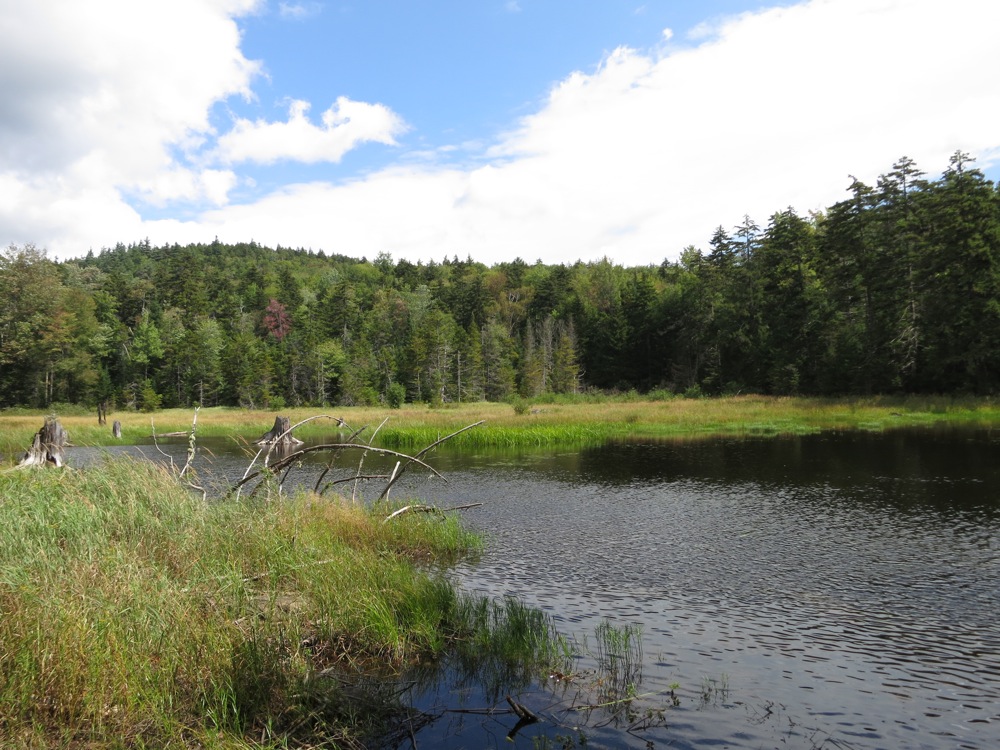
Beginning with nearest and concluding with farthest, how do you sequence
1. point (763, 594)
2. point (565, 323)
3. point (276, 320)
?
point (763, 594), point (565, 323), point (276, 320)

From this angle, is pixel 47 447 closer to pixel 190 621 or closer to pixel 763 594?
pixel 190 621

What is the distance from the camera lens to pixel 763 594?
32.4 feet

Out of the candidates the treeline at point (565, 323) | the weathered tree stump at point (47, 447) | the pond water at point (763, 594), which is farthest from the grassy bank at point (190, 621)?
the treeline at point (565, 323)

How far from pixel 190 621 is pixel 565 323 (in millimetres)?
92173

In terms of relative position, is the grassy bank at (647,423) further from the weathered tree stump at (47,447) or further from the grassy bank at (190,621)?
the grassy bank at (190,621)

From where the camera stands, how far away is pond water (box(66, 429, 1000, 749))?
611cm

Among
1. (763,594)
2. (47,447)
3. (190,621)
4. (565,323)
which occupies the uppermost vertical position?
(565,323)

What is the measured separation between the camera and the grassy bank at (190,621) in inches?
184

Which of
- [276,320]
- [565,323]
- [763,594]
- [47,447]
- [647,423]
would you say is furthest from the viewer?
[276,320]

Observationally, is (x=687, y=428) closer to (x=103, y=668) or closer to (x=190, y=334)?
(x=103, y=668)

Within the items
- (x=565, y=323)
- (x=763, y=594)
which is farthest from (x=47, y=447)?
(x=565, y=323)

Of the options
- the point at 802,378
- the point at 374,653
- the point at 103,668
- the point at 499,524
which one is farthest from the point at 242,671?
the point at 802,378

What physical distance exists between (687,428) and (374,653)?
3427 centimetres

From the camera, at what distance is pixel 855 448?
27562 millimetres
